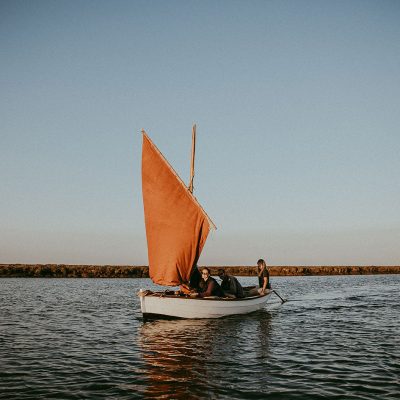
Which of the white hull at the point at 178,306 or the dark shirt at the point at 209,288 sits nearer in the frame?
the white hull at the point at 178,306

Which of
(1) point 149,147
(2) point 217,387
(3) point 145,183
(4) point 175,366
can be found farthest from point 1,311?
(2) point 217,387

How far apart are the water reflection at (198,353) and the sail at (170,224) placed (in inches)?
106

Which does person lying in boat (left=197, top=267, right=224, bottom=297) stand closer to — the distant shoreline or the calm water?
the calm water

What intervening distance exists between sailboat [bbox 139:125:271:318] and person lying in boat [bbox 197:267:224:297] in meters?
0.46

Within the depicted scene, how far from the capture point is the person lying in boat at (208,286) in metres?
20.3

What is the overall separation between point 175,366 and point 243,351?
3162mm

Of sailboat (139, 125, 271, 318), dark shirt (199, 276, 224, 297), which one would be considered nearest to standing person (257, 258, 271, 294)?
sailboat (139, 125, 271, 318)

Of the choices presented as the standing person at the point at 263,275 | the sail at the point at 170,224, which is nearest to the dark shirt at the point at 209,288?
the sail at the point at 170,224

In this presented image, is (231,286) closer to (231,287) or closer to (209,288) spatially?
(231,287)

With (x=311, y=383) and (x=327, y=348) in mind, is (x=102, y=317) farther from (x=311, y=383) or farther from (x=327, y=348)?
(x=311, y=383)

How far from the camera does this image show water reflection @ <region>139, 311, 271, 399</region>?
9.77m

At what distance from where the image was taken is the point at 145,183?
21.2 metres

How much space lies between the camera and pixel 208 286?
20375 mm

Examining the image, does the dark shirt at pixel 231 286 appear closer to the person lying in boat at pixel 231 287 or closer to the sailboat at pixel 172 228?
the person lying in boat at pixel 231 287
